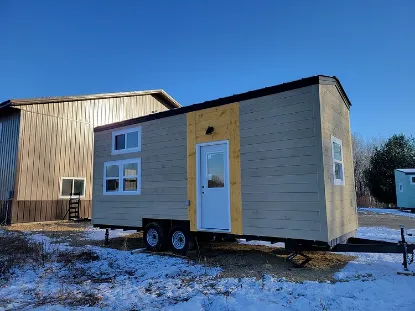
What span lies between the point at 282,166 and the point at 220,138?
1.64m

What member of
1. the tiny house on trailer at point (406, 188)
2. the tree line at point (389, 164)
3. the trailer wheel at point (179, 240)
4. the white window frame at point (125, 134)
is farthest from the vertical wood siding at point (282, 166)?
the tree line at point (389, 164)

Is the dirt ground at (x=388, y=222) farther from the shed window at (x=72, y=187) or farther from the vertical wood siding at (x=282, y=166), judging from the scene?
the shed window at (x=72, y=187)

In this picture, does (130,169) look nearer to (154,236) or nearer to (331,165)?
(154,236)

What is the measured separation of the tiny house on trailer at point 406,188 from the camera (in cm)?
2089

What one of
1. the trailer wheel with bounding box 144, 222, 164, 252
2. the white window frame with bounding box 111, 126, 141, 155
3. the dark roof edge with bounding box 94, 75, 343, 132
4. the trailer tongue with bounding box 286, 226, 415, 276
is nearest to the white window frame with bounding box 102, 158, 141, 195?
the white window frame with bounding box 111, 126, 141, 155

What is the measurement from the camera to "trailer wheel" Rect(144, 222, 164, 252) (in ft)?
24.5

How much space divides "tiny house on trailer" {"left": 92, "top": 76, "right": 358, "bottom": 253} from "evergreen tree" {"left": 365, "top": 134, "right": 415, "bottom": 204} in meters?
21.1

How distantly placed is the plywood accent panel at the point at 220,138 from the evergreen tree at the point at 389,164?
23.5 metres

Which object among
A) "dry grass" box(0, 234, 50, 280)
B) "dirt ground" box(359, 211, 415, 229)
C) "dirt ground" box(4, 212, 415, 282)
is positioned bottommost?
"dirt ground" box(359, 211, 415, 229)

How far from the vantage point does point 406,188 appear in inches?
839

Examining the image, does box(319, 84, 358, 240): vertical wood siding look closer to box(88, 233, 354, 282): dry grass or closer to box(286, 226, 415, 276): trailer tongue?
box(286, 226, 415, 276): trailer tongue

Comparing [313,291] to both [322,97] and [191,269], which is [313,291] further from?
[322,97]

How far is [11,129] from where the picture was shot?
14.6 m

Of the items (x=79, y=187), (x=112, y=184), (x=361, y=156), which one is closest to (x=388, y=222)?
(x=112, y=184)
